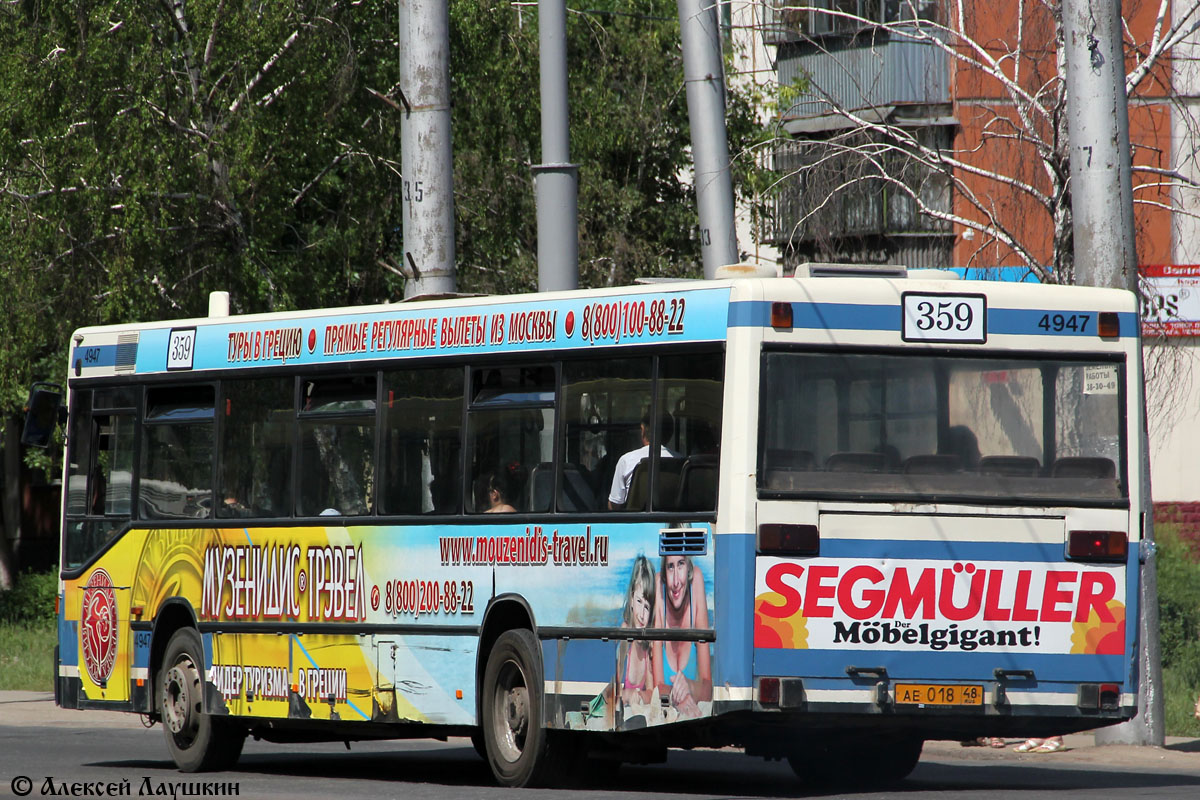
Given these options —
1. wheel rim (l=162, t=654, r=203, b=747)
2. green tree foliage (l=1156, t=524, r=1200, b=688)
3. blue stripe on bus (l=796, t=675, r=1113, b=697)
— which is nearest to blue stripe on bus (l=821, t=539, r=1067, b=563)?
blue stripe on bus (l=796, t=675, r=1113, b=697)

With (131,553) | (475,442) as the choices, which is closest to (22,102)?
(131,553)

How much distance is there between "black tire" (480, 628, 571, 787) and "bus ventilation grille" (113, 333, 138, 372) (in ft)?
14.6

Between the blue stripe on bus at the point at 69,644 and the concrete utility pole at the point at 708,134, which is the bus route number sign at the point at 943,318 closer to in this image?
the concrete utility pole at the point at 708,134

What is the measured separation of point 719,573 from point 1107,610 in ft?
6.92

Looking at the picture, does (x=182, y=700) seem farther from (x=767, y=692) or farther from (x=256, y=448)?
(x=767, y=692)

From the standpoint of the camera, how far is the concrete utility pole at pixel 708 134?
15328mm

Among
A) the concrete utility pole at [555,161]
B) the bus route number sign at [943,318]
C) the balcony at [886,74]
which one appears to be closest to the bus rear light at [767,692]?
the bus route number sign at [943,318]

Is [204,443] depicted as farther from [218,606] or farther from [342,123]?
[342,123]

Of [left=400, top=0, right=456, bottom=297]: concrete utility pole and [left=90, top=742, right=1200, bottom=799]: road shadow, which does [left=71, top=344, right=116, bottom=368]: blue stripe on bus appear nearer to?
[left=400, top=0, right=456, bottom=297]: concrete utility pole

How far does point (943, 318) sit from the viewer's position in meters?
11.1

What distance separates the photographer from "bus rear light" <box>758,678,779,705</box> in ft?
34.6

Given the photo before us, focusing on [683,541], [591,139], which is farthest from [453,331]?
[591,139]

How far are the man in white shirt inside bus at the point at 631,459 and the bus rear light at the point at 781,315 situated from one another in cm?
80

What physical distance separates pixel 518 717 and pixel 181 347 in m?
4.35
